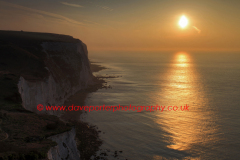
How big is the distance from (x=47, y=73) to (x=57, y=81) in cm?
544

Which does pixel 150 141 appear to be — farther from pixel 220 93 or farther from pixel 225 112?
pixel 220 93

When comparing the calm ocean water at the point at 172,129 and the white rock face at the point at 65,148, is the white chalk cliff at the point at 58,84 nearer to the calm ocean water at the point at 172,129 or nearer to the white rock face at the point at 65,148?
the white rock face at the point at 65,148

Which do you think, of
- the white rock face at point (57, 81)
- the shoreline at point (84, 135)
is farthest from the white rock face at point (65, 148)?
the white rock face at point (57, 81)

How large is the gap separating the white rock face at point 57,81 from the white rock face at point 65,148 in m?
10.9

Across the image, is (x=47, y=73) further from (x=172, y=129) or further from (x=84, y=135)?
(x=172, y=129)

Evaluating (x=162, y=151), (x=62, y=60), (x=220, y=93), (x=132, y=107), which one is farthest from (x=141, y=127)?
(x=220, y=93)

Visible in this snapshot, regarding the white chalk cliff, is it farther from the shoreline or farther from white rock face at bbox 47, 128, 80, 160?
the shoreline

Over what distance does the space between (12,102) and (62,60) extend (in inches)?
1280

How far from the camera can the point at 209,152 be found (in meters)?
24.3

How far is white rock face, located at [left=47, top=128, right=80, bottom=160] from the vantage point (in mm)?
15541

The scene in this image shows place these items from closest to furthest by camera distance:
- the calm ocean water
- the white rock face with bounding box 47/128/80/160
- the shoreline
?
the white rock face with bounding box 47/128/80/160 < the shoreline < the calm ocean water

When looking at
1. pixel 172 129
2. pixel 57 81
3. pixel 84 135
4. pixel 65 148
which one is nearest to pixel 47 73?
pixel 57 81

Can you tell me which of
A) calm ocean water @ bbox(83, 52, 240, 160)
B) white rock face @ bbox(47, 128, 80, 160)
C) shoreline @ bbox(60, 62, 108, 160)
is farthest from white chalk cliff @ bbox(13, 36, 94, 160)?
calm ocean water @ bbox(83, 52, 240, 160)

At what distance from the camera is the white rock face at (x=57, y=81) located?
95.8ft
